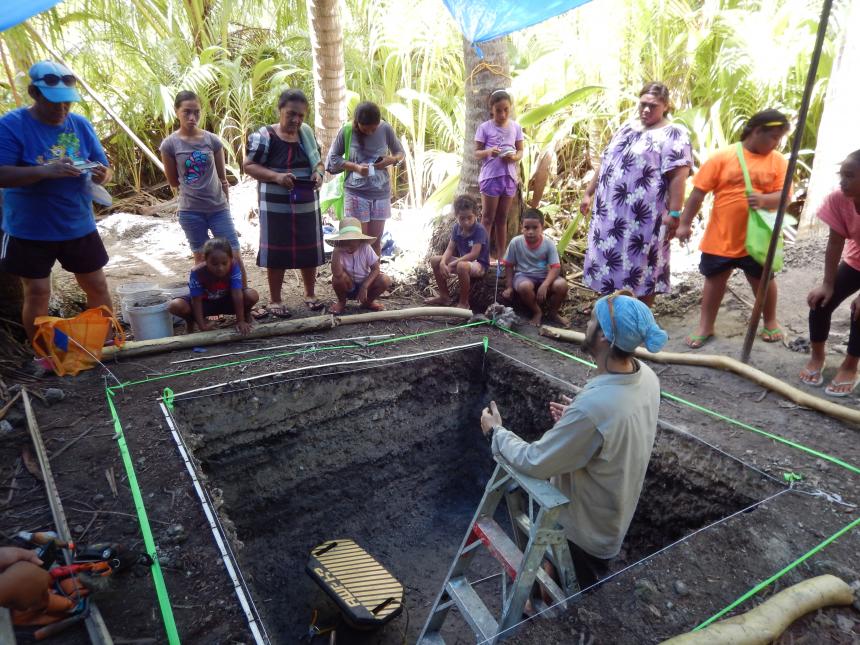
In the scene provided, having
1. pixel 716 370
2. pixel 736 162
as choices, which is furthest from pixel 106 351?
pixel 736 162

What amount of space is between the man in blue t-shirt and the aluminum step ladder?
2922 millimetres

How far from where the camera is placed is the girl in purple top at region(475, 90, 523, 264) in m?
4.75

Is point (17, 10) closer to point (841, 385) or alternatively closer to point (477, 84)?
point (477, 84)

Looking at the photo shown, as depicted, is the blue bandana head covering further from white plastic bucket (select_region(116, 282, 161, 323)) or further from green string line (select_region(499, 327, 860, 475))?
white plastic bucket (select_region(116, 282, 161, 323))

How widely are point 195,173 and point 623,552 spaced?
13.2ft

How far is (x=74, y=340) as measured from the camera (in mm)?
3432

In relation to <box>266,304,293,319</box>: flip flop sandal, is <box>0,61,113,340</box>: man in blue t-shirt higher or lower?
higher

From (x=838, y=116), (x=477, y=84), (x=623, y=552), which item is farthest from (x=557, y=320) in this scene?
(x=838, y=116)

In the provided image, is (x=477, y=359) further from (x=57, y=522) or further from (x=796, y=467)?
(x=57, y=522)

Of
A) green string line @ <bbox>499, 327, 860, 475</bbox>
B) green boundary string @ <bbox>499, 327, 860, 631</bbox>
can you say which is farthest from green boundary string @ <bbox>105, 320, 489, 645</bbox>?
green string line @ <bbox>499, 327, 860, 475</bbox>

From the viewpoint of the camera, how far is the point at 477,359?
427 centimetres

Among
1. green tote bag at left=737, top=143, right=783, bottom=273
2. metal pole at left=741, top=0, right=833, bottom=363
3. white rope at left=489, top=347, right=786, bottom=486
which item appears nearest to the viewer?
white rope at left=489, top=347, right=786, bottom=486

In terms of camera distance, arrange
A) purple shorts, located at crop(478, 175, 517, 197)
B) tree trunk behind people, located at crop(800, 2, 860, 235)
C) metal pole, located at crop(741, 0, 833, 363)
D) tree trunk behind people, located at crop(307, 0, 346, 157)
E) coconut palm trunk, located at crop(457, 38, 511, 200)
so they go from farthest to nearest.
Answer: tree trunk behind people, located at crop(307, 0, 346, 157) < coconut palm trunk, located at crop(457, 38, 511, 200) < purple shorts, located at crop(478, 175, 517, 197) < tree trunk behind people, located at crop(800, 2, 860, 235) < metal pole, located at crop(741, 0, 833, 363)

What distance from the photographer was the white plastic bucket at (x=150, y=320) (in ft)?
12.9
